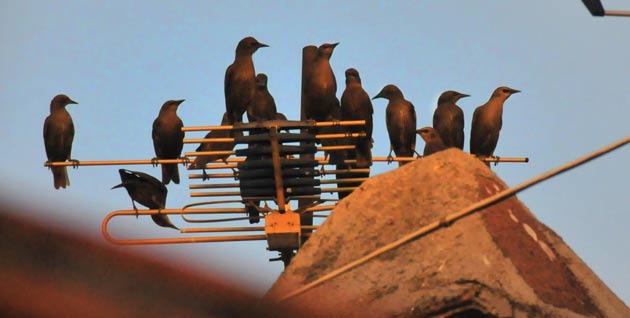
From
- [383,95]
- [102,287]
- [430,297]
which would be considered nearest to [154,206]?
[383,95]

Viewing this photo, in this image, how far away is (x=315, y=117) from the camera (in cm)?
1121

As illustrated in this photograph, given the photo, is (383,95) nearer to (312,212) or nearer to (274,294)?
(312,212)

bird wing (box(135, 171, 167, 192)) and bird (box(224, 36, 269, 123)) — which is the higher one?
bird (box(224, 36, 269, 123))

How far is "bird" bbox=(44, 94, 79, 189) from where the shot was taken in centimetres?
1422

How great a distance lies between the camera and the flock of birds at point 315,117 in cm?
967

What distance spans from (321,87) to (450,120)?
2349mm

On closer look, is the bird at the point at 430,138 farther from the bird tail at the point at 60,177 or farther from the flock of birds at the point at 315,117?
the bird tail at the point at 60,177

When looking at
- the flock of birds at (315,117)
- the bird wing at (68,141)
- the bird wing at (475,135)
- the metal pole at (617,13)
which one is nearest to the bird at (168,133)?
the flock of birds at (315,117)

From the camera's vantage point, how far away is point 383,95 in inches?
530

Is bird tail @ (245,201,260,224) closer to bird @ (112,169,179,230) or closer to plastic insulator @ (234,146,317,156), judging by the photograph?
plastic insulator @ (234,146,317,156)

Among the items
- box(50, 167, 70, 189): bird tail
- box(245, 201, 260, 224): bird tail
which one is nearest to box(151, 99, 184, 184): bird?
box(50, 167, 70, 189): bird tail

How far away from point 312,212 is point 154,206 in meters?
1.89

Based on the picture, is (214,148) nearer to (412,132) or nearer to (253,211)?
(253,211)

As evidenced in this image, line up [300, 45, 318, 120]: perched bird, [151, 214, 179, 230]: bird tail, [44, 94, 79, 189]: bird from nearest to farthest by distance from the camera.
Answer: [151, 214, 179, 230]: bird tail → [300, 45, 318, 120]: perched bird → [44, 94, 79, 189]: bird
